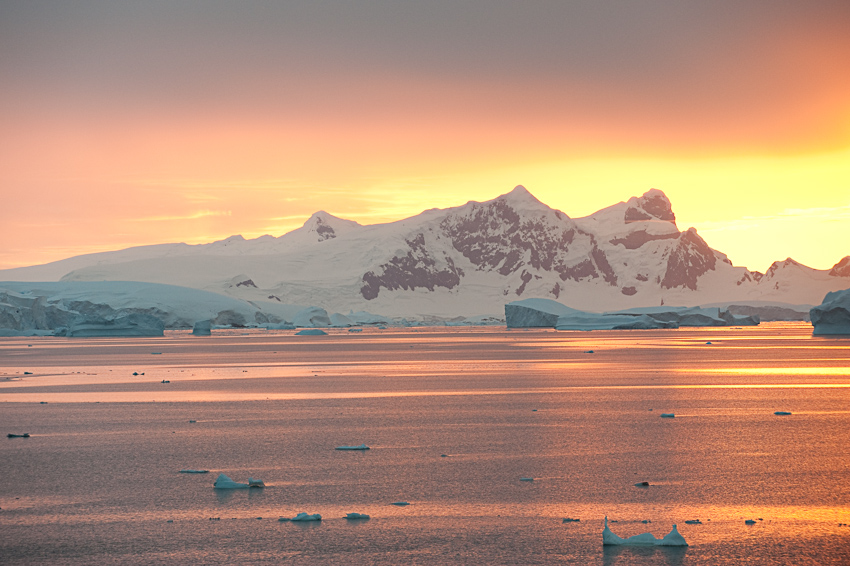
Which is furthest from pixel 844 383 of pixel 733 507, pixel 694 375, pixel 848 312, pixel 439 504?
pixel 848 312

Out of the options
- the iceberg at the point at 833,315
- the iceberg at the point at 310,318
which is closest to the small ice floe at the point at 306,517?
the iceberg at the point at 833,315

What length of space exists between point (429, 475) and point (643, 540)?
3820 mm

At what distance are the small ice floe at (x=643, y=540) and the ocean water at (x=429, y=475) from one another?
87 mm

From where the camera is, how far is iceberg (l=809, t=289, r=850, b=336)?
7069 cm

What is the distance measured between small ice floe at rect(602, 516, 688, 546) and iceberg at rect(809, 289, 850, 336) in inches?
2709

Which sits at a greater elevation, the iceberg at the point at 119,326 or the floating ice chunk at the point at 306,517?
the iceberg at the point at 119,326

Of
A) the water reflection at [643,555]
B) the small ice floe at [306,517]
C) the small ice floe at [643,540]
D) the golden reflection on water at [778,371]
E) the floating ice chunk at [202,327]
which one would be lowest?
the golden reflection on water at [778,371]

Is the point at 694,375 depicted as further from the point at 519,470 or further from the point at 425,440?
the point at 519,470

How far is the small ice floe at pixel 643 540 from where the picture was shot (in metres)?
8.25

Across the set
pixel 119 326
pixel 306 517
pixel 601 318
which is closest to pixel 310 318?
pixel 119 326

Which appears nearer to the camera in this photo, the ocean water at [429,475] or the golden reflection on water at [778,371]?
the ocean water at [429,475]

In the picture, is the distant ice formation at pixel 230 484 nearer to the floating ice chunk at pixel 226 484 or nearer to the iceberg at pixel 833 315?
Result: the floating ice chunk at pixel 226 484

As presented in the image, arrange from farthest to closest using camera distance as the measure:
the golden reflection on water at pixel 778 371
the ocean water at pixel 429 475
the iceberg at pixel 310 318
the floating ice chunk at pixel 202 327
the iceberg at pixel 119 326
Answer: the iceberg at pixel 310 318 < the floating ice chunk at pixel 202 327 < the iceberg at pixel 119 326 < the golden reflection on water at pixel 778 371 < the ocean water at pixel 429 475

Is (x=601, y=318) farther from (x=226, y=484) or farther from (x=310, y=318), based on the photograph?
(x=226, y=484)
